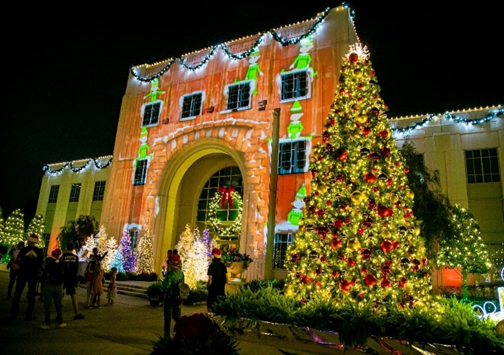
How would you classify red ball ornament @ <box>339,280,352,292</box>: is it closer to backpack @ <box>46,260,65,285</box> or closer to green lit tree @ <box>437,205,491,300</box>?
backpack @ <box>46,260,65,285</box>

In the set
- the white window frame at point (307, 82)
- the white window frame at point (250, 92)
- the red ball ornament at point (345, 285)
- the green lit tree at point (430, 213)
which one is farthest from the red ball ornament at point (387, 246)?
the white window frame at point (250, 92)

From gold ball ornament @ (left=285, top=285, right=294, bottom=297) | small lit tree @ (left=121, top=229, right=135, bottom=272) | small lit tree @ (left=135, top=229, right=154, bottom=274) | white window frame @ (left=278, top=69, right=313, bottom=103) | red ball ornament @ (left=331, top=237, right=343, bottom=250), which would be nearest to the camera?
red ball ornament @ (left=331, top=237, right=343, bottom=250)

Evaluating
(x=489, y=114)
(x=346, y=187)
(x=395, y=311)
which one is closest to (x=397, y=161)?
(x=346, y=187)

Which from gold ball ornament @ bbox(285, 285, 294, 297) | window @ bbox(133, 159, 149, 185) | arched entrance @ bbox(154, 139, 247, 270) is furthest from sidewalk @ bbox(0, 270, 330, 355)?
window @ bbox(133, 159, 149, 185)

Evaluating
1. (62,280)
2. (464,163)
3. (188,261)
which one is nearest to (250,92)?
(188,261)

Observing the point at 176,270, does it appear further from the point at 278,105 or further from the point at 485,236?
the point at 485,236

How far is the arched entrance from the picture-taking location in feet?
63.8

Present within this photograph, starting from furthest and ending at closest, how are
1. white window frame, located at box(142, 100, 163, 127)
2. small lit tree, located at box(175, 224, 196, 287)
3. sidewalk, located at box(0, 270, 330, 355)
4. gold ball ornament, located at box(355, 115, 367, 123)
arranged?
white window frame, located at box(142, 100, 163, 127), small lit tree, located at box(175, 224, 196, 287), gold ball ornament, located at box(355, 115, 367, 123), sidewalk, located at box(0, 270, 330, 355)

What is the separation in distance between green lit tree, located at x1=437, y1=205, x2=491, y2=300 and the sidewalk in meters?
10.9

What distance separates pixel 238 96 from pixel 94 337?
592 inches

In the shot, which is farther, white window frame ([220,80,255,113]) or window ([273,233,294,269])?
white window frame ([220,80,255,113])

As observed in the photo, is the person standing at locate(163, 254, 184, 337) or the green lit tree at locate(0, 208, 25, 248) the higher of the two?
the green lit tree at locate(0, 208, 25, 248)

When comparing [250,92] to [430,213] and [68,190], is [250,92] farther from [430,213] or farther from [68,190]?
[68,190]

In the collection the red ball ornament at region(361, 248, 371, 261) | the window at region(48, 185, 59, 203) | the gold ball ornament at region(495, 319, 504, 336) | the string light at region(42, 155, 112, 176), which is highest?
the string light at region(42, 155, 112, 176)
